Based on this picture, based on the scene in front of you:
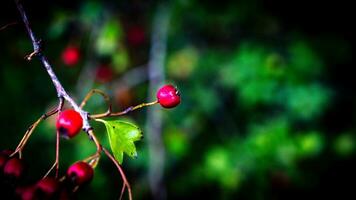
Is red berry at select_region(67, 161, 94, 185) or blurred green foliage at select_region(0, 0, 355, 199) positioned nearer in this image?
red berry at select_region(67, 161, 94, 185)

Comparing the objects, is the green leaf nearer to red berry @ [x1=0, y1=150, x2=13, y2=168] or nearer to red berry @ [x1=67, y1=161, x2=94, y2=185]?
red berry @ [x1=67, y1=161, x2=94, y2=185]

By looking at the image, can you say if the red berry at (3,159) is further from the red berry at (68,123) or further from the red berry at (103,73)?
the red berry at (103,73)

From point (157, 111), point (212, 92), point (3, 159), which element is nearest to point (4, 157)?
point (3, 159)

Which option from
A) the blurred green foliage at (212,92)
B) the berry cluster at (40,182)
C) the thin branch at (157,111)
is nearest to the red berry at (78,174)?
the berry cluster at (40,182)

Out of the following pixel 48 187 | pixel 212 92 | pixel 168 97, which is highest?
pixel 212 92

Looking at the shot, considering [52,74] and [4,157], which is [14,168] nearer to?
[4,157]

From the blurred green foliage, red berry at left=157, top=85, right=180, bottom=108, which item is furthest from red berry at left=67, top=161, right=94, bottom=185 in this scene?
the blurred green foliage
